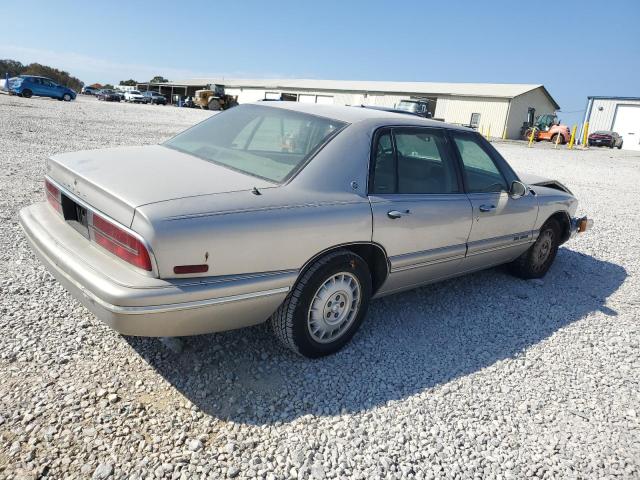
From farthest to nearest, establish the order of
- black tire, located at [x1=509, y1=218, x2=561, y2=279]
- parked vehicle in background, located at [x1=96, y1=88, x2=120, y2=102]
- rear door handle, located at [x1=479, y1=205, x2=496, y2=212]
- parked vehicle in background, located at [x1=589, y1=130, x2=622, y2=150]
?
parked vehicle in background, located at [x1=96, y1=88, x2=120, y2=102], parked vehicle in background, located at [x1=589, y1=130, x2=622, y2=150], black tire, located at [x1=509, y1=218, x2=561, y2=279], rear door handle, located at [x1=479, y1=205, x2=496, y2=212]

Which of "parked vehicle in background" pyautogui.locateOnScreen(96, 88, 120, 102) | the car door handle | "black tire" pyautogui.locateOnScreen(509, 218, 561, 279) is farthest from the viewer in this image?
"parked vehicle in background" pyautogui.locateOnScreen(96, 88, 120, 102)

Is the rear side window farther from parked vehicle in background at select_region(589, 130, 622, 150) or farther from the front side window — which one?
parked vehicle in background at select_region(589, 130, 622, 150)

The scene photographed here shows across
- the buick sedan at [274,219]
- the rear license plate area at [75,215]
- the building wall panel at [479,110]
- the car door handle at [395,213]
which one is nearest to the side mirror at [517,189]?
the buick sedan at [274,219]

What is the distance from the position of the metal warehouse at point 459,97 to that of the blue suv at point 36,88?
14701 millimetres

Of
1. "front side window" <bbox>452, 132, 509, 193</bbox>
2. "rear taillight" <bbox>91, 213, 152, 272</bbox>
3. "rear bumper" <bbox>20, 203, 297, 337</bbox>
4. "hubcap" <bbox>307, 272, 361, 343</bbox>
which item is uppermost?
"front side window" <bbox>452, 132, 509, 193</bbox>

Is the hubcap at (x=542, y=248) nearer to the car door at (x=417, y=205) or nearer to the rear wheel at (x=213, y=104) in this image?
the car door at (x=417, y=205)

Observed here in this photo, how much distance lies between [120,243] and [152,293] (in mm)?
356

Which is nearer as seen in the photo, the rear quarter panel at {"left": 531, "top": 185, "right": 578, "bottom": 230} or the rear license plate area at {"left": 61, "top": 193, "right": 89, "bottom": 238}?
the rear license plate area at {"left": 61, "top": 193, "right": 89, "bottom": 238}

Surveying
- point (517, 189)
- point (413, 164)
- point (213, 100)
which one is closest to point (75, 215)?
point (413, 164)

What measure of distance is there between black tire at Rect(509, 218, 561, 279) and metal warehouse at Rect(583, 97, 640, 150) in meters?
37.3

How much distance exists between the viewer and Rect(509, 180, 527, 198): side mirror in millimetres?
4164

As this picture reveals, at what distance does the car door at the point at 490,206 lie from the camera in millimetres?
3873

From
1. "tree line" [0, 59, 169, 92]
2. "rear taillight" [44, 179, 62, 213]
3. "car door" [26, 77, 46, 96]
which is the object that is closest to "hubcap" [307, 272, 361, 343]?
"rear taillight" [44, 179, 62, 213]

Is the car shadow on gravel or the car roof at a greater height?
the car roof
